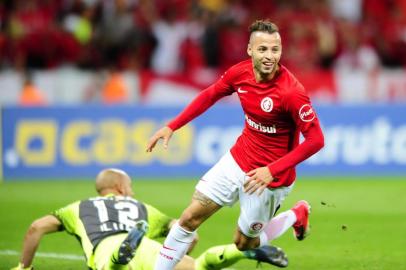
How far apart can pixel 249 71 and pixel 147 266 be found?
1681 millimetres

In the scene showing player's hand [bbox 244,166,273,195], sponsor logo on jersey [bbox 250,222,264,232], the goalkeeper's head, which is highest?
player's hand [bbox 244,166,273,195]

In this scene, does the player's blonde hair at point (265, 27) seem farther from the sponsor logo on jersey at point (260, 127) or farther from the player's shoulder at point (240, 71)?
the sponsor logo on jersey at point (260, 127)

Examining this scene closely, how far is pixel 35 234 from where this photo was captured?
824 cm

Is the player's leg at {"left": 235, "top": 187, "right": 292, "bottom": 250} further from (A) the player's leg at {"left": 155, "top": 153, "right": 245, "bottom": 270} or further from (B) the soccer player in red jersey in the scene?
(A) the player's leg at {"left": 155, "top": 153, "right": 245, "bottom": 270}

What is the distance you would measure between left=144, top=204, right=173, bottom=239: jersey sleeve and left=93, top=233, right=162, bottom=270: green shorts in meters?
0.34

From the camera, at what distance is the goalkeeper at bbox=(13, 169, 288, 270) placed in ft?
26.3

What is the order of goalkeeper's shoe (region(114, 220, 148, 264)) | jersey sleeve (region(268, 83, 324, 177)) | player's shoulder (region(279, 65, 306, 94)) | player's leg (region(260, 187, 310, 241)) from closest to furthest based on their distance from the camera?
1. goalkeeper's shoe (region(114, 220, 148, 264))
2. jersey sleeve (region(268, 83, 324, 177))
3. player's shoulder (region(279, 65, 306, 94))
4. player's leg (region(260, 187, 310, 241))

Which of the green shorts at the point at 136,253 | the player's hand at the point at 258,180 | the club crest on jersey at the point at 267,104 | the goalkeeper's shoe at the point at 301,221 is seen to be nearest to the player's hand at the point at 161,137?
the green shorts at the point at 136,253

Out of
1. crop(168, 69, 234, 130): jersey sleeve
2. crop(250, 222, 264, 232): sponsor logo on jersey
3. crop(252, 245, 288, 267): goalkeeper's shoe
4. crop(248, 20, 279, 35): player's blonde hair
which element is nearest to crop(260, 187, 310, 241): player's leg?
crop(252, 245, 288, 267): goalkeeper's shoe

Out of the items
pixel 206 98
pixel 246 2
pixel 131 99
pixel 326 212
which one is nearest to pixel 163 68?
pixel 131 99

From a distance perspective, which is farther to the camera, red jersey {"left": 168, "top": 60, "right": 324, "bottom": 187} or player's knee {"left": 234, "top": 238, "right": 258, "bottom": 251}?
player's knee {"left": 234, "top": 238, "right": 258, "bottom": 251}

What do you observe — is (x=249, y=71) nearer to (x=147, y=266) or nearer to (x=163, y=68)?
(x=147, y=266)

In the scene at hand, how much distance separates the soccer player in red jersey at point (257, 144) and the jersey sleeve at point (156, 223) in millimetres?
509

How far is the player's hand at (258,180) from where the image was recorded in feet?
24.6
